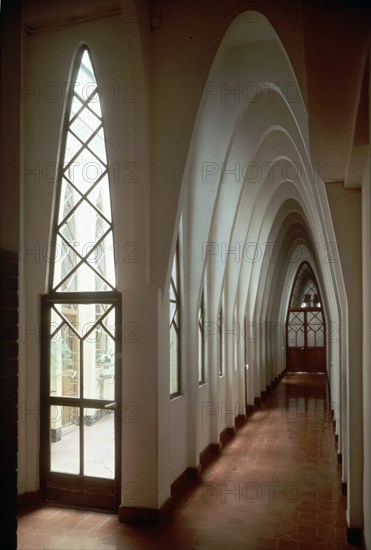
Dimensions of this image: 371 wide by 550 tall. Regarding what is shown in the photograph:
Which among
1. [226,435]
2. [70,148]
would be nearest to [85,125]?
[70,148]

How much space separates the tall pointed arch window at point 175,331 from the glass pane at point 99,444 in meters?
1.28

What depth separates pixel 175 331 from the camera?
7234 mm

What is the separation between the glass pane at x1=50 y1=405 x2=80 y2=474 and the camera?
19.9ft

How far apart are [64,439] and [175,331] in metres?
2.14

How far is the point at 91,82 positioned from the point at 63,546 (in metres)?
5.54

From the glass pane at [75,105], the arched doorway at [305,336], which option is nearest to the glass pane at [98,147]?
the glass pane at [75,105]

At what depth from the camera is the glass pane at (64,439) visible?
6062 mm

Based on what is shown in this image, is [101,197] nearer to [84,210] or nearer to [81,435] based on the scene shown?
[84,210]

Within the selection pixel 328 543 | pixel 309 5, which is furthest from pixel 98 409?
pixel 309 5

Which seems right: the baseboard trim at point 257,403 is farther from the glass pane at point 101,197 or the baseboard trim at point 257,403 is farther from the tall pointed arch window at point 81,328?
the glass pane at point 101,197

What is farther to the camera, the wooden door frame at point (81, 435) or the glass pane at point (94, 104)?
the glass pane at point (94, 104)

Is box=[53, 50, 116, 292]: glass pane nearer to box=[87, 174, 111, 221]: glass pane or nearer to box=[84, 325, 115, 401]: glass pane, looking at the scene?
box=[87, 174, 111, 221]: glass pane

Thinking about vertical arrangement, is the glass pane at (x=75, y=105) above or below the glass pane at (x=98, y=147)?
above

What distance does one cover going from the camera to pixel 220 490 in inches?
260
